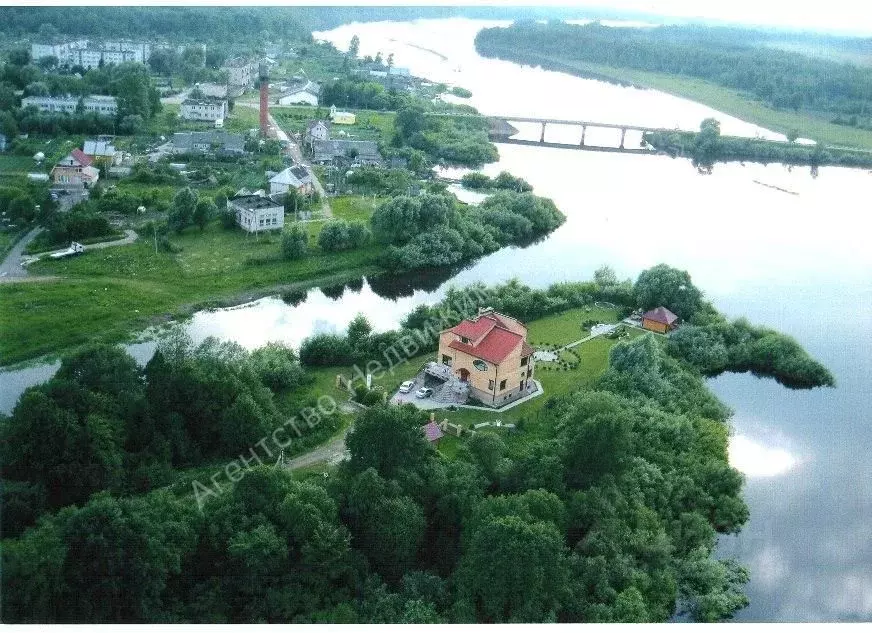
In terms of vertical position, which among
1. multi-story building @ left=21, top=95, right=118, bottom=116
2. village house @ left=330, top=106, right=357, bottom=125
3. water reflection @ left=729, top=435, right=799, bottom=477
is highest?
multi-story building @ left=21, top=95, right=118, bottom=116

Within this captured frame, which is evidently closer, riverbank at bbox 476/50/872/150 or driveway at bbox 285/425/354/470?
driveway at bbox 285/425/354/470

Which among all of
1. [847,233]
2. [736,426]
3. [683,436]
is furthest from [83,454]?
[847,233]

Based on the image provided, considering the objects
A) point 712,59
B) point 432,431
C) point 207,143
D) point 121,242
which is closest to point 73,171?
point 121,242

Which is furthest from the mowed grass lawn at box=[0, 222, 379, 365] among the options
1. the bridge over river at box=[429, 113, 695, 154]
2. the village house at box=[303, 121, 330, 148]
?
the bridge over river at box=[429, 113, 695, 154]

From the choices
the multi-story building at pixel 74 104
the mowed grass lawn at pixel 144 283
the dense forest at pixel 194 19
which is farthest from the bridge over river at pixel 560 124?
the mowed grass lawn at pixel 144 283

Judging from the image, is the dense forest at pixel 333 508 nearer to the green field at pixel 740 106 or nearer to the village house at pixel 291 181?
the village house at pixel 291 181

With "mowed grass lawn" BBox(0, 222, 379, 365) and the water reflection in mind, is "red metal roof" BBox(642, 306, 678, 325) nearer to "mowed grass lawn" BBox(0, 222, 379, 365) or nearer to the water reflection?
the water reflection

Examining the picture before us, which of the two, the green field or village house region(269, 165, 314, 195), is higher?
the green field
